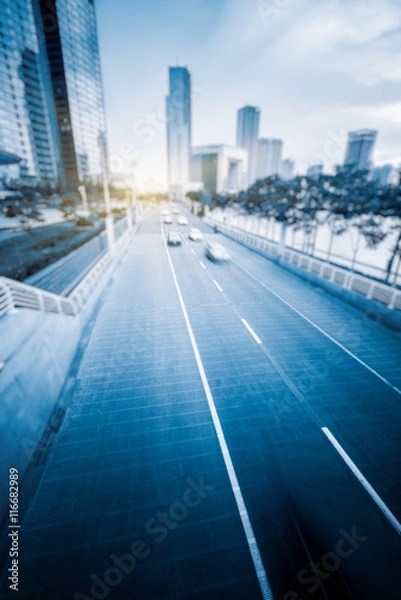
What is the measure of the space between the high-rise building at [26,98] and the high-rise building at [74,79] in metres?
4.36

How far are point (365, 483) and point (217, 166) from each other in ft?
631

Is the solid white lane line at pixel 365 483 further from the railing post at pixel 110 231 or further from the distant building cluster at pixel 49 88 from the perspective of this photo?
the distant building cluster at pixel 49 88

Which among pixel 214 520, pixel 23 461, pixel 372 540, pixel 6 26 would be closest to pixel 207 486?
pixel 214 520

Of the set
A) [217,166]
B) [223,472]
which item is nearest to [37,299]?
[223,472]

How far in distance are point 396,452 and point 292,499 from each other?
2792 mm

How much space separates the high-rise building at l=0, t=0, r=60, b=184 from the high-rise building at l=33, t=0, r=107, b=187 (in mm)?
4357

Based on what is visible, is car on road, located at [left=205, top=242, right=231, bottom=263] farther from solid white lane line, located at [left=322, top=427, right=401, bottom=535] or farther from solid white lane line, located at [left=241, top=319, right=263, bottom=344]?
solid white lane line, located at [left=322, top=427, right=401, bottom=535]

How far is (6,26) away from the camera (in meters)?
101

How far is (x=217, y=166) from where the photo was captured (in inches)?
6870

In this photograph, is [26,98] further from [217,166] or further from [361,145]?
[361,145]

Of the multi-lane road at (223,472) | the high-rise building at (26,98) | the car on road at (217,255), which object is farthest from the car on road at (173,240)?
the high-rise building at (26,98)

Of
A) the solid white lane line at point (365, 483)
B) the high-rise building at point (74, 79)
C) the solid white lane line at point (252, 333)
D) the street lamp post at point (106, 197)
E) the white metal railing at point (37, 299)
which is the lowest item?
the solid white lane line at point (365, 483)

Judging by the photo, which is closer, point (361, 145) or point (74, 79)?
point (361, 145)

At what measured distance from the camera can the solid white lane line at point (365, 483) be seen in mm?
4634
